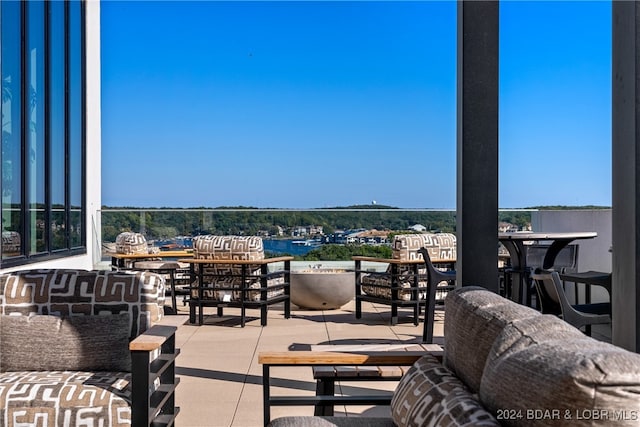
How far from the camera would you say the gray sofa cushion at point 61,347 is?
10.4ft

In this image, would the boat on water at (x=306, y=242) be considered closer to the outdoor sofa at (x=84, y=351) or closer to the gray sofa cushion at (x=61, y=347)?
the outdoor sofa at (x=84, y=351)

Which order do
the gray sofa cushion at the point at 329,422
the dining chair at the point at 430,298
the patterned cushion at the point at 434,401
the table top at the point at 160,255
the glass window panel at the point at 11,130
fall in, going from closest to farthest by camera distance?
the patterned cushion at the point at 434,401 < the gray sofa cushion at the point at 329,422 < the glass window panel at the point at 11,130 < the dining chair at the point at 430,298 < the table top at the point at 160,255

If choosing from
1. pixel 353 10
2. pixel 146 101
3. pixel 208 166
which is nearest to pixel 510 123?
pixel 353 10

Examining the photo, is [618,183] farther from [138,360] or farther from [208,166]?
[208,166]

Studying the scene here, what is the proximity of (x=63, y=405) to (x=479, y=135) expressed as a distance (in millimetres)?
2204

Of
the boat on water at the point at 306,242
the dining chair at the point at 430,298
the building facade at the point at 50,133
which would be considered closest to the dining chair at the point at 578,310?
the dining chair at the point at 430,298

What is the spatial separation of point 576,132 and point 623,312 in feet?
61.0

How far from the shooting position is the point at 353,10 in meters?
17.9

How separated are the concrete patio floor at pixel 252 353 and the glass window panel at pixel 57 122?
1851 millimetres

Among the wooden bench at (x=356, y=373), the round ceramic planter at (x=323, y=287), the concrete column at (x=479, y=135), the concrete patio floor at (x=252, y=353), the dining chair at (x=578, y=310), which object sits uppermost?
the concrete column at (x=479, y=135)

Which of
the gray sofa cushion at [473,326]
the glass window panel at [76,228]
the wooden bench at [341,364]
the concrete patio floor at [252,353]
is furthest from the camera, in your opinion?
the glass window panel at [76,228]

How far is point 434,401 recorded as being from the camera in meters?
1.82

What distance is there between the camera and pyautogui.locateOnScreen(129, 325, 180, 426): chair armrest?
266 cm

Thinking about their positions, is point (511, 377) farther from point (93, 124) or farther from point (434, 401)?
point (93, 124)
